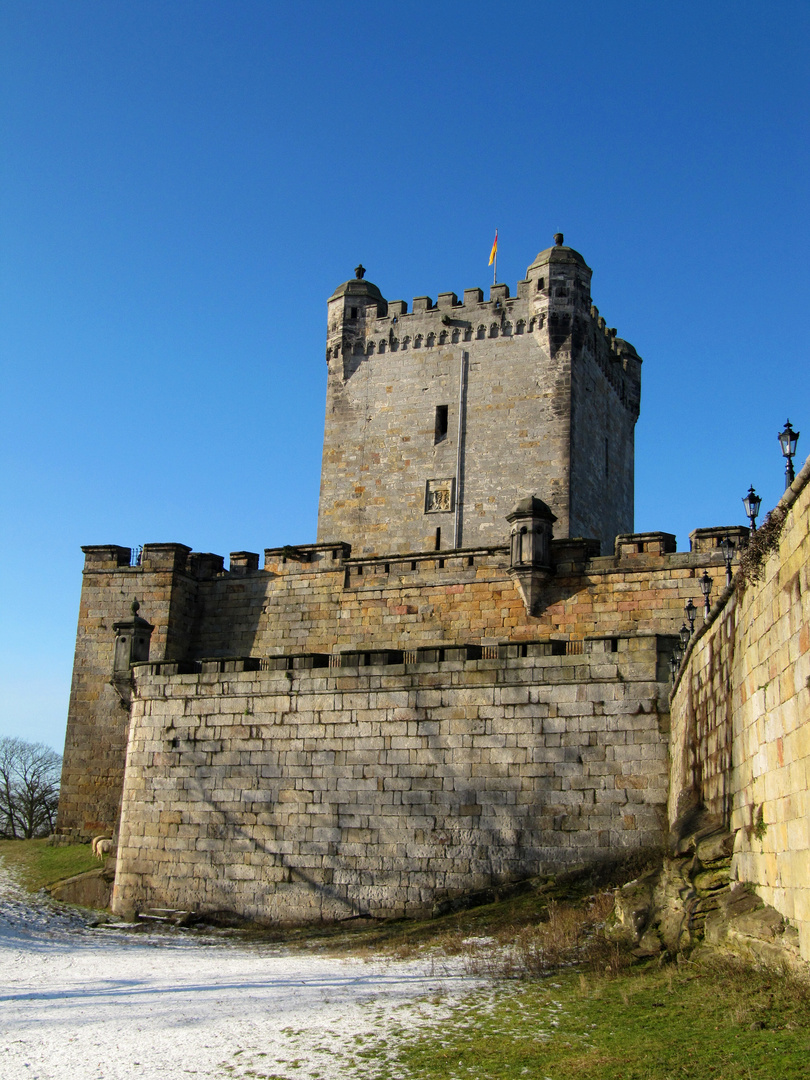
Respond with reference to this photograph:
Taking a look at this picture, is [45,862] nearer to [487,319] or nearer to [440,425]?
[440,425]

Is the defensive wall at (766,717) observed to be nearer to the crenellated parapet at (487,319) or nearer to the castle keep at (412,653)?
the castle keep at (412,653)

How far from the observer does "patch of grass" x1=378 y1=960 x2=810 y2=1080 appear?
6973 millimetres

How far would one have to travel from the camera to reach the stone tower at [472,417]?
2758 centimetres

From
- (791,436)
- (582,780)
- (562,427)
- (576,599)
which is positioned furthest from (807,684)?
(562,427)

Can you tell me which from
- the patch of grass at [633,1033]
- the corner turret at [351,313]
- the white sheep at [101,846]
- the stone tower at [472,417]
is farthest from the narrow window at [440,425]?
the patch of grass at [633,1033]

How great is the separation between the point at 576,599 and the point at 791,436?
12112mm

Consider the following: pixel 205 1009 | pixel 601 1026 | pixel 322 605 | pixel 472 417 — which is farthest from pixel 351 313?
pixel 601 1026

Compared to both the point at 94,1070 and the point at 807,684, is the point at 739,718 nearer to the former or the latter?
the point at 807,684

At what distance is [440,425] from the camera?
94.9ft

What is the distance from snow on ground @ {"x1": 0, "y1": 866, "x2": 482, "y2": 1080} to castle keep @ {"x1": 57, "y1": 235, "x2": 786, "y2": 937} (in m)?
2.68

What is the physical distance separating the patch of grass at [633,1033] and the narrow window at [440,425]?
2006 cm

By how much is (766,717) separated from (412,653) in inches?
357

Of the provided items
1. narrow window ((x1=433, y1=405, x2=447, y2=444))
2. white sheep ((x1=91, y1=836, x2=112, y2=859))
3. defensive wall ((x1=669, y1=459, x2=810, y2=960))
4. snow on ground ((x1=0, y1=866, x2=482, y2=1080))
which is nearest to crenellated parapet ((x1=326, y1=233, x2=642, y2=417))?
narrow window ((x1=433, y1=405, x2=447, y2=444))

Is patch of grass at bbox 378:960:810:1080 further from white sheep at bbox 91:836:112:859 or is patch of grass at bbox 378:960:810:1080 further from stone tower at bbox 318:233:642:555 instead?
stone tower at bbox 318:233:642:555
